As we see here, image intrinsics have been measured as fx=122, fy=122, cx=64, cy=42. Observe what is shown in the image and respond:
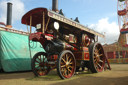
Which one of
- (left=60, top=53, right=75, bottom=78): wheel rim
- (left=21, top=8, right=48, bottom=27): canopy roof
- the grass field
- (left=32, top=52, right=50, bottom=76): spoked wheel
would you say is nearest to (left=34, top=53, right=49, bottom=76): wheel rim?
(left=32, top=52, right=50, bottom=76): spoked wheel

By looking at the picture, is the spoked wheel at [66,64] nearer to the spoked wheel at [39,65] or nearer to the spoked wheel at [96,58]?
the spoked wheel at [39,65]

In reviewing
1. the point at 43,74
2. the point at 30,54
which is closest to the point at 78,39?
the point at 43,74

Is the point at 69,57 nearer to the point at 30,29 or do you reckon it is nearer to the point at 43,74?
the point at 43,74

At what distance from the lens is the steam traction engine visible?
5461 millimetres

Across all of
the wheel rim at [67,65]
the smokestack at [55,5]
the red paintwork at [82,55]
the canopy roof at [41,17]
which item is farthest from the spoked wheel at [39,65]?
the smokestack at [55,5]

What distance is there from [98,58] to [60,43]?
2.77 meters

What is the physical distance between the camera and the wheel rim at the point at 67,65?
5181 mm

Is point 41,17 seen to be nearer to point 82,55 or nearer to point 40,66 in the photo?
point 40,66

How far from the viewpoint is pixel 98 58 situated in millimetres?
7316

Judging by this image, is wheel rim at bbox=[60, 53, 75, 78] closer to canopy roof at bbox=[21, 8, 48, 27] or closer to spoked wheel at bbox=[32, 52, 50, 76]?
spoked wheel at bbox=[32, 52, 50, 76]

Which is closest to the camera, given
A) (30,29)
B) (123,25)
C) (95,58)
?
(30,29)

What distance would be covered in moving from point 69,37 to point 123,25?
3091cm

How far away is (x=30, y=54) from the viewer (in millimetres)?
9258

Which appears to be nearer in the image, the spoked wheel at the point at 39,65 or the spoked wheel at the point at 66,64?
the spoked wheel at the point at 66,64
